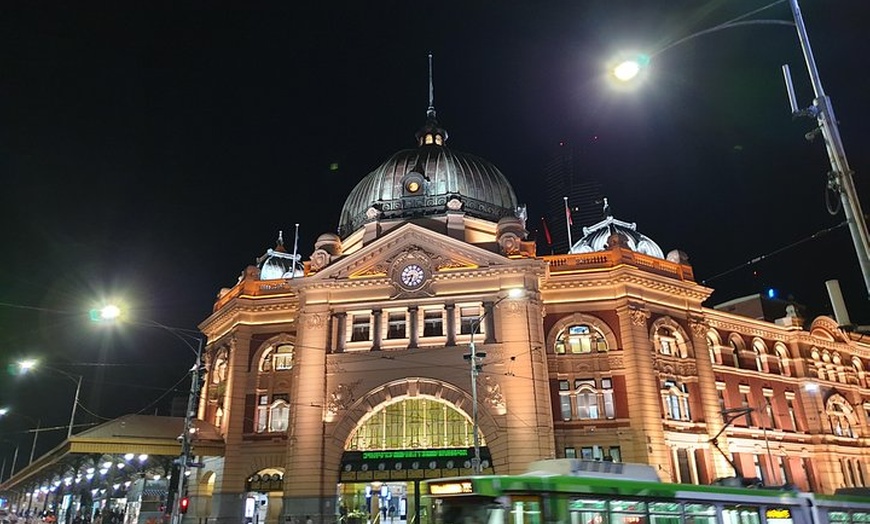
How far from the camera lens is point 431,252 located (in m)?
44.1

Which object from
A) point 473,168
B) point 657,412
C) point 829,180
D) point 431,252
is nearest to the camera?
point 829,180

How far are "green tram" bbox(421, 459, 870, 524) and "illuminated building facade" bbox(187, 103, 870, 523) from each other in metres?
20.4

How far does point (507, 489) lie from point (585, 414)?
30.0 meters

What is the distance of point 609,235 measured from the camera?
53.6 meters

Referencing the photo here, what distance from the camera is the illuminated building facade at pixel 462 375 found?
132ft

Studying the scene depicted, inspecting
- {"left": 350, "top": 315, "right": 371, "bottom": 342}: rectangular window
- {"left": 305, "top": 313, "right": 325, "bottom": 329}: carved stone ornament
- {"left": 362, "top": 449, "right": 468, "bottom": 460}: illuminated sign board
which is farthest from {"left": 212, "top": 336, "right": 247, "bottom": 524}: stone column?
{"left": 362, "top": 449, "right": 468, "bottom": 460}: illuminated sign board

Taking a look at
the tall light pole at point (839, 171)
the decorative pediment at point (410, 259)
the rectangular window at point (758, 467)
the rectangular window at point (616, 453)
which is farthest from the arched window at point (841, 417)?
the tall light pole at point (839, 171)

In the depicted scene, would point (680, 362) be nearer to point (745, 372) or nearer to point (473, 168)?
point (745, 372)

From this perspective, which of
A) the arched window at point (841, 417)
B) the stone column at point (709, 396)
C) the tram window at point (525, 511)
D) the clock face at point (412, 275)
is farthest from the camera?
the arched window at point (841, 417)

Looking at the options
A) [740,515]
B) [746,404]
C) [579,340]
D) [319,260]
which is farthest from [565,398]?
[740,515]

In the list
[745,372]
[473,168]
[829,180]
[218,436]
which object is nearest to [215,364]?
[218,436]

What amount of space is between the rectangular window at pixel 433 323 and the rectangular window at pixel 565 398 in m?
8.87

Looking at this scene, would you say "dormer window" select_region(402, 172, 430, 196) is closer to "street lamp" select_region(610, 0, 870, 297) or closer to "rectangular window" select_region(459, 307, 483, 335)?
"rectangular window" select_region(459, 307, 483, 335)

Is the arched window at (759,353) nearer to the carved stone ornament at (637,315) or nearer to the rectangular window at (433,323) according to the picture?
the carved stone ornament at (637,315)
